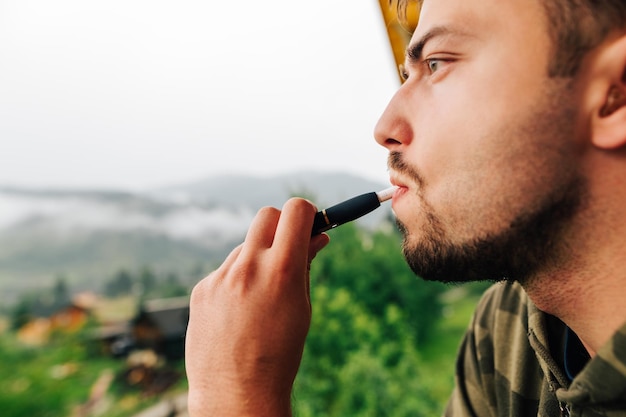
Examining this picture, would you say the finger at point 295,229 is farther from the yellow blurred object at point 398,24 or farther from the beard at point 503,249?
the yellow blurred object at point 398,24

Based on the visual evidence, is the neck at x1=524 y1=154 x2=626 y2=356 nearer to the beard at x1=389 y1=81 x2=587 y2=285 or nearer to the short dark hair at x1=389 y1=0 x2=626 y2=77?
the beard at x1=389 y1=81 x2=587 y2=285

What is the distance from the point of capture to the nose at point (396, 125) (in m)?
0.71

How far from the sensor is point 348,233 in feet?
12.7

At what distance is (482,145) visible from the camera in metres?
0.65

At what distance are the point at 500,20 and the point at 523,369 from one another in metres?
0.59

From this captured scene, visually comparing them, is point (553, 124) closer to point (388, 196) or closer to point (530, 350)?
point (388, 196)

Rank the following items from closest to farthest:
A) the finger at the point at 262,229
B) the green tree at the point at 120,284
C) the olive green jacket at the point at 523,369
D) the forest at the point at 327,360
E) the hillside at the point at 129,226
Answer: the olive green jacket at the point at 523,369
the finger at the point at 262,229
the forest at the point at 327,360
the hillside at the point at 129,226
the green tree at the point at 120,284

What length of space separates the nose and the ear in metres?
0.25

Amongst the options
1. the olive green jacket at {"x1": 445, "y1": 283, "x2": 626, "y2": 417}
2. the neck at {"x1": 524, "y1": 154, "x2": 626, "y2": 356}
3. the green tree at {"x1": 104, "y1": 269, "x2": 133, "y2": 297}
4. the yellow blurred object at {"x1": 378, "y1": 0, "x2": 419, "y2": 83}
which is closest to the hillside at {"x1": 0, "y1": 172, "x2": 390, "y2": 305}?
the green tree at {"x1": 104, "y1": 269, "x2": 133, "y2": 297}

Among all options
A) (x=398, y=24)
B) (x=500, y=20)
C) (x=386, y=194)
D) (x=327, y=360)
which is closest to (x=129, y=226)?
(x=327, y=360)

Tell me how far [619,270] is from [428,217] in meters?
0.26

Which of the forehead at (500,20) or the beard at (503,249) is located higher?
the forehead at (500,20)

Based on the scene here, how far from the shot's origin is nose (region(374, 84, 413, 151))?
71cm

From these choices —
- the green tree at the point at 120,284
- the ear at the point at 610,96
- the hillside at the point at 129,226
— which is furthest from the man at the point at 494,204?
the green tree at the point at 120,284
